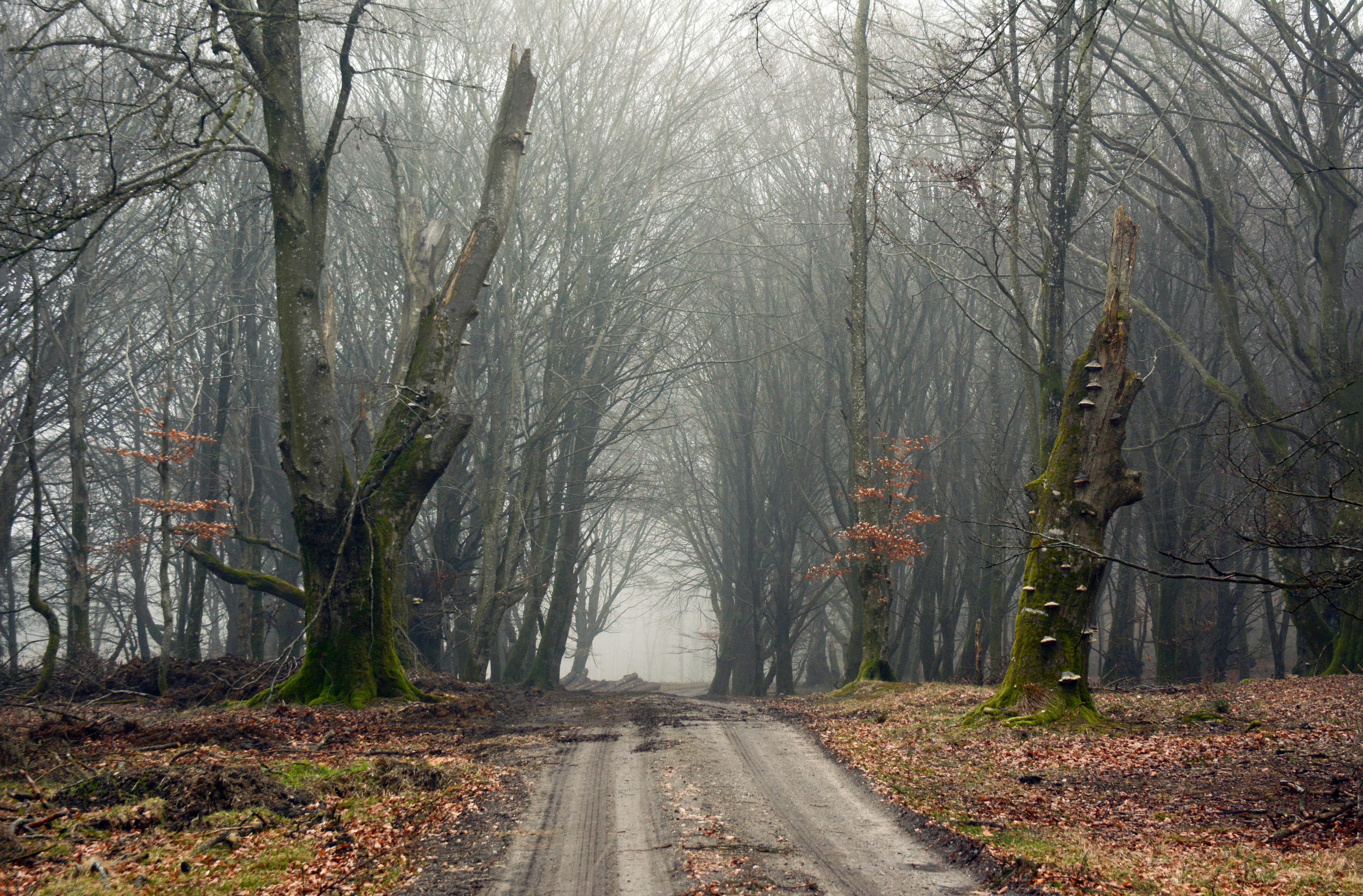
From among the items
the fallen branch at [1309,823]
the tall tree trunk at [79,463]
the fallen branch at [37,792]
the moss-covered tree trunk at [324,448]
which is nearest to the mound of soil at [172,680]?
the tall tree trunk at [79,463]

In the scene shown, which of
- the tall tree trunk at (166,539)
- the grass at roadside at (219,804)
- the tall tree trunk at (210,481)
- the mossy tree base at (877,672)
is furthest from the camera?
the tall tree trunk at (210,481)

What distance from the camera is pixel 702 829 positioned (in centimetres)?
522

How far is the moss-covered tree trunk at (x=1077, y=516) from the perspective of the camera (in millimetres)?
8711

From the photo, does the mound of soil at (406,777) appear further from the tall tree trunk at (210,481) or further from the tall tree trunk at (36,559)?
the tall tree trunk at (210,481)

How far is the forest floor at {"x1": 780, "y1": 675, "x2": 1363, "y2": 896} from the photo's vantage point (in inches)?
173

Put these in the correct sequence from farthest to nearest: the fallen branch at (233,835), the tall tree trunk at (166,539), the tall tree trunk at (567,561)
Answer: the tall tree trunk at (567,561) < the tall tree trunk at (166,539) < the fallen branch at (233,835)

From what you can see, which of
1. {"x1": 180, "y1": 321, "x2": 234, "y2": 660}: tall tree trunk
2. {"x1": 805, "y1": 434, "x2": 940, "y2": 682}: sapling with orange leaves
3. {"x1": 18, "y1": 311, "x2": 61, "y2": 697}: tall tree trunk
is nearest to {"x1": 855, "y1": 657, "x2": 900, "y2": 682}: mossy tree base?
{"x1": 805, "y1": 434, "x2": 940, "y2": 682}: sapling with orange leaves

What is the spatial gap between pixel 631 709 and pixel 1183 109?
1430 centimetres

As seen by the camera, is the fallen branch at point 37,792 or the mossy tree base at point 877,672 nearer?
the fallen branch at point 37,792

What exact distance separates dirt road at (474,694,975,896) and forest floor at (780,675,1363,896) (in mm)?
450

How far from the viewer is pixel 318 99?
2038cm

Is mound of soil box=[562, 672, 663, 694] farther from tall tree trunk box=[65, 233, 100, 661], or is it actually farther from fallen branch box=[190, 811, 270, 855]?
fallen branch box=[190, 811, 270, 855]

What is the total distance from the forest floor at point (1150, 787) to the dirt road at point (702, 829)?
1.48 ft

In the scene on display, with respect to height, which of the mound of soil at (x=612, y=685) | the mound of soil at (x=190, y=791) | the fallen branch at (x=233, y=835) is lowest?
the mound of soil at (x=612, y=685)
